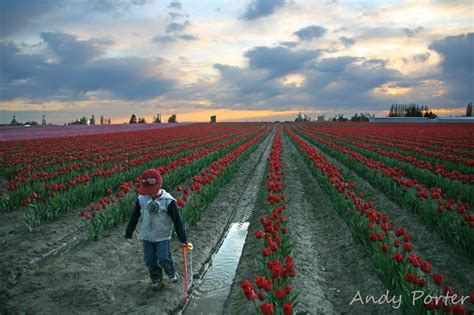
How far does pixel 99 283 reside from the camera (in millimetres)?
4875

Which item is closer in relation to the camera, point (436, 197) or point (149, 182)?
point (149, 182)

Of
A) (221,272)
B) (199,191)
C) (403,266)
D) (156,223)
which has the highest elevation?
(156,223)

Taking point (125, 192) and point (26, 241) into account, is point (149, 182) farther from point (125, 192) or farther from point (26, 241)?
point (26, 241)

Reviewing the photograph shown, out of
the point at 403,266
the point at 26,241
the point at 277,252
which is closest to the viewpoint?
the point at 403,266

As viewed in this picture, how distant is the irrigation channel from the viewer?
4.46m

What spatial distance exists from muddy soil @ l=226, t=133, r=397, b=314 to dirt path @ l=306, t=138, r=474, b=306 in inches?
41.9

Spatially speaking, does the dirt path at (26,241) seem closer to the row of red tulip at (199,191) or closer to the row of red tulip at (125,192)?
the row of red tulip at (125,192)

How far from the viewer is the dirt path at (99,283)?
432cm

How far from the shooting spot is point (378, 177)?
10.3m

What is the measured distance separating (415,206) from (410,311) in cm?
466

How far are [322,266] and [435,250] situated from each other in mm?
2068

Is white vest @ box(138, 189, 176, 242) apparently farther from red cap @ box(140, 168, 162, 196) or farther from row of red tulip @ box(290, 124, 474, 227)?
row of red tulip @ box(290, 124, 474, 227)

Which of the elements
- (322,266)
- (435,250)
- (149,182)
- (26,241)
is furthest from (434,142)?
(26,241)

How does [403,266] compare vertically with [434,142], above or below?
below
